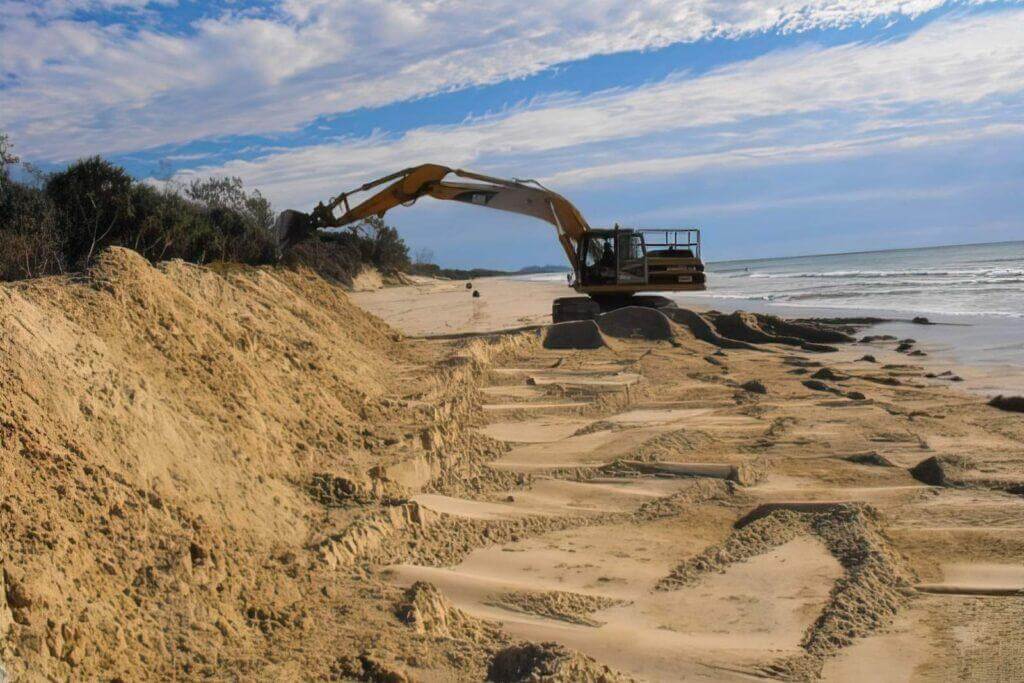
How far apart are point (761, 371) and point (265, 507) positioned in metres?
10.1

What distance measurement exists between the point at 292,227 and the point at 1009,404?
1367cm

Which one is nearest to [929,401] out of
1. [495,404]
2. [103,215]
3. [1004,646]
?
[495,404]

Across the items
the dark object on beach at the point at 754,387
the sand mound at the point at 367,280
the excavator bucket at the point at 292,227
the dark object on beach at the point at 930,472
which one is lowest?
the dark object on beach at the point at 930,472

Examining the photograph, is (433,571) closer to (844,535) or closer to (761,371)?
(844,535)

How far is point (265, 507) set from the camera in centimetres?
485

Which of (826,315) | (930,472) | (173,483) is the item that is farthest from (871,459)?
(826,315)

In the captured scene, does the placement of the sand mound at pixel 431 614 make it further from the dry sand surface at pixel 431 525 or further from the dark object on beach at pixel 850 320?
the dark object on beach at pixel 850 320

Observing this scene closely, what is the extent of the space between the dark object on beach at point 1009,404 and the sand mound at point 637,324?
6940 mm

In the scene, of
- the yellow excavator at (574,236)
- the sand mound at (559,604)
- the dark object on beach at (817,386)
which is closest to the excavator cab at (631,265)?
the yellow excavator at (574,236)

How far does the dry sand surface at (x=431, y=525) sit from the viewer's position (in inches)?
136

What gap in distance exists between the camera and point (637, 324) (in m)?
16.9

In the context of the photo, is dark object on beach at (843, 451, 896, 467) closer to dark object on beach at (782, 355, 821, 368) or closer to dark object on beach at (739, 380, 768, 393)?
dark object on beach at (739, 380, 768, 393)

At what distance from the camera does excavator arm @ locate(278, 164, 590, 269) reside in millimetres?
18875

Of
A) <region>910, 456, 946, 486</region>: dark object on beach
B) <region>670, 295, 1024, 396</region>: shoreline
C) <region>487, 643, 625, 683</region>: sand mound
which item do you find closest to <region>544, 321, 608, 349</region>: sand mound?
<region>670, 295, 1024, 396</region>: shoreline
